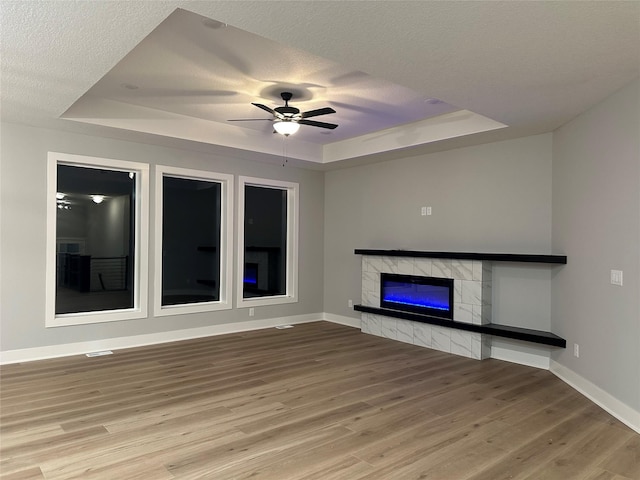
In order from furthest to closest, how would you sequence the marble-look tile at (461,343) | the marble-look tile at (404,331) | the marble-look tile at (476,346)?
the marble-look tile at (404,331) → the marble-look tile at (461,343) → the marble-look tile at (476,346)

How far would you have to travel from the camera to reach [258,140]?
6.18 meters

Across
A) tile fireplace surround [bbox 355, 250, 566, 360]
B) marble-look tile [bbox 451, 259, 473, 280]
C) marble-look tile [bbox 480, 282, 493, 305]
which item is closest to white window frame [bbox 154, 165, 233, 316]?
tile fireplace surround [bbox 355, 250, 566, 360]

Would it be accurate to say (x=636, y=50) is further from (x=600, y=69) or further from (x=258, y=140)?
(x=258, y=140)

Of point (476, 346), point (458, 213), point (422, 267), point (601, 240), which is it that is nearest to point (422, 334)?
point (476, 346)

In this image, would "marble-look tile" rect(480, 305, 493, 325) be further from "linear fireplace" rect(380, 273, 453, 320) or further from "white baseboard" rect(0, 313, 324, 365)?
"white baseboard" rect(0, 313, 324, 365)

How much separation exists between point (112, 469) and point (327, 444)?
1341 mm

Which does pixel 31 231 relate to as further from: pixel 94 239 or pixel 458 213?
pixel 458 213

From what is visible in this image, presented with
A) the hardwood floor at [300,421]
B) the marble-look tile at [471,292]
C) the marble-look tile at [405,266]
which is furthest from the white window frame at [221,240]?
the marble-look tile at [471,292]

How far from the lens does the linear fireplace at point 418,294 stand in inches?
225

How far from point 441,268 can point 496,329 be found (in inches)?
41.9

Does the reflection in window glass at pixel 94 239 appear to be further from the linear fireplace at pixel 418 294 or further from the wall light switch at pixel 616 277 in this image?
the wall light switch at pixel 616 277

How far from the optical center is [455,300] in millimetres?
5523

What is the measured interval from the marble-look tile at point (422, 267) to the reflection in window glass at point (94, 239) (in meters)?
3.87

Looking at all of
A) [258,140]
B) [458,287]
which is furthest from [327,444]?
[258,140]
